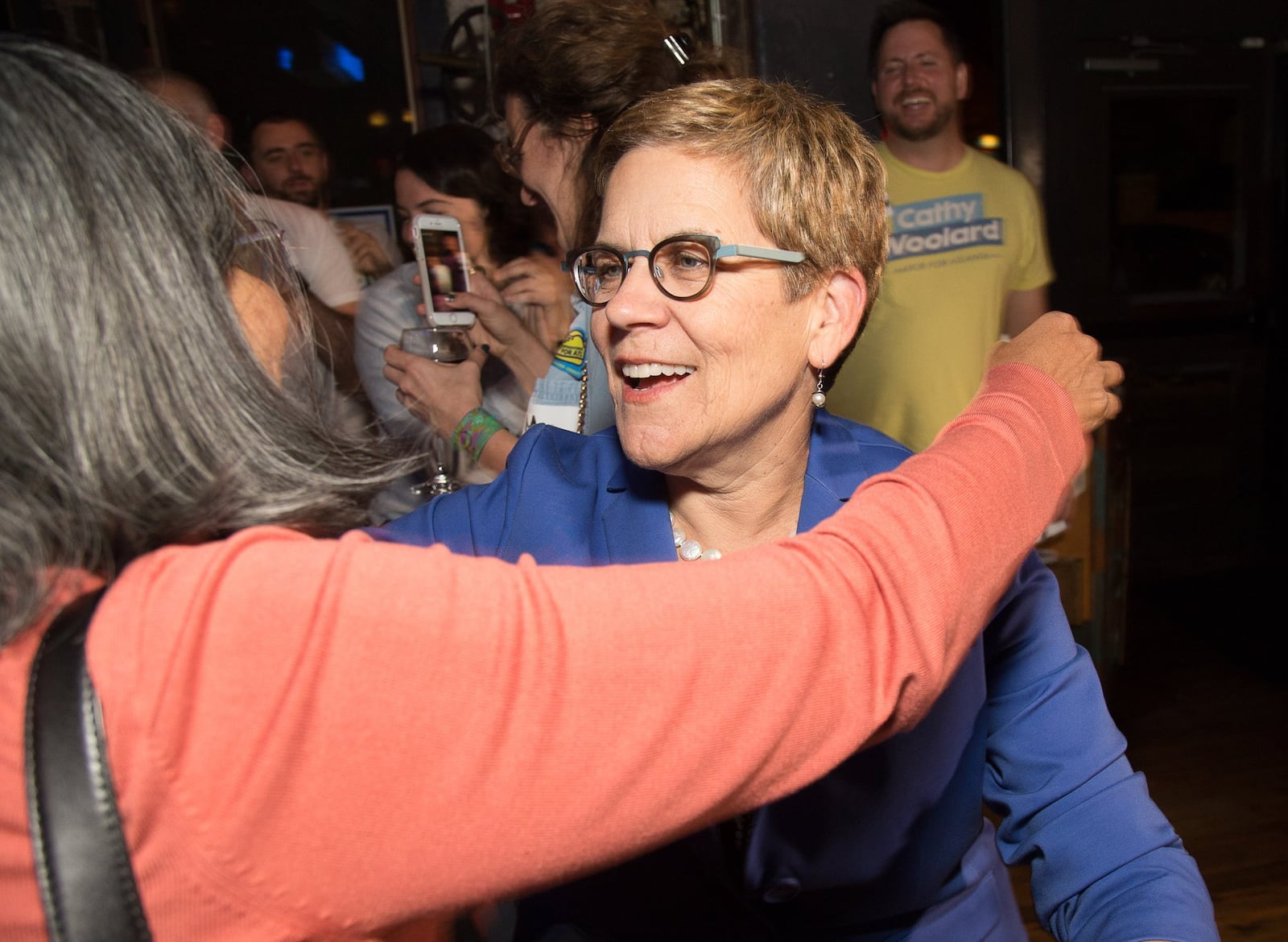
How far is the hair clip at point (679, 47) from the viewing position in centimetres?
183

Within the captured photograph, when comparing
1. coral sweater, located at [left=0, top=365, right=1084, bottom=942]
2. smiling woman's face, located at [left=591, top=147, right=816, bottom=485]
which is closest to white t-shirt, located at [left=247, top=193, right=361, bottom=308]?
smiling woman's face, located at [left=591, top=147, right=816, bottom=485]

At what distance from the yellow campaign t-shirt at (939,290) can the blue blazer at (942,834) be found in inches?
72.9

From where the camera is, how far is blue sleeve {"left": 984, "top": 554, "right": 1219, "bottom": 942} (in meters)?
1.11

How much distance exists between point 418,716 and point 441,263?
1.97m

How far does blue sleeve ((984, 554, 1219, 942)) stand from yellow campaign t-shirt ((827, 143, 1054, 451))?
1832mm

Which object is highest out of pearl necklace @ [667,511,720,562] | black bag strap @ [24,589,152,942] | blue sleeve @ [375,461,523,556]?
black bag strap @ [24,589,152,942]

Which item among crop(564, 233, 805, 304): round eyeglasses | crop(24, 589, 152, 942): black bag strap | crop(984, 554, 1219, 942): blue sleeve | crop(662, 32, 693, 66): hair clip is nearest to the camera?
crop(24, 589, 152, 942): black bag strap

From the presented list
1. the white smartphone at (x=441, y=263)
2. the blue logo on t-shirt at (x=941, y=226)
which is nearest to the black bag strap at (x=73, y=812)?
the white smartphone at (x=441, y=263)

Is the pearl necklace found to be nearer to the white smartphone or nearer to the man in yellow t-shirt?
the white smartphone

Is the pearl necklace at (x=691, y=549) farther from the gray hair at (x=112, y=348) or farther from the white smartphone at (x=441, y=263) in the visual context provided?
the white smartphone at (x=441, y=263)

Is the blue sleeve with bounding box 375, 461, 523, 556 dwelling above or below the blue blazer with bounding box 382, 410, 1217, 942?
above

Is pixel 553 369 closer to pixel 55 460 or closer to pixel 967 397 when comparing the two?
pixel 55 460

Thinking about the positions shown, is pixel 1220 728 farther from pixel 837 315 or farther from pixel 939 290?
pixel 837 315

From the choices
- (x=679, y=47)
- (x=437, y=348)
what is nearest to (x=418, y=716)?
(x=679, y=47)
